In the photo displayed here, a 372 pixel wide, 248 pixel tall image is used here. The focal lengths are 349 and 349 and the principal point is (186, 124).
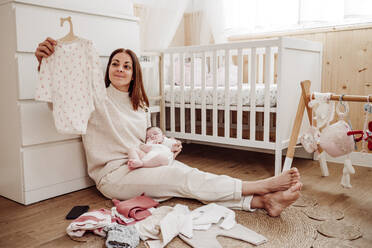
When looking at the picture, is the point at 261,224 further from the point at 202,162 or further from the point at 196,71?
the point at 196,71

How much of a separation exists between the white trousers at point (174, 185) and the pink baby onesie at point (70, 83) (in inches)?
12.2

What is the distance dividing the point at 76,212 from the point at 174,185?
480mm

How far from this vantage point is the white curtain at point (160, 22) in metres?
2.79

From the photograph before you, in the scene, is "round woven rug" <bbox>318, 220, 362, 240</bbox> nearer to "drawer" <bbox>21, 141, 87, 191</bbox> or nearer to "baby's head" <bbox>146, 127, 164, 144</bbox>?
"baby's head" <bbox>146, 127, 164, 144</bbox>

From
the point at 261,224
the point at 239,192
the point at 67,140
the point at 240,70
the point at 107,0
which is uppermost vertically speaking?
the point at 107,0

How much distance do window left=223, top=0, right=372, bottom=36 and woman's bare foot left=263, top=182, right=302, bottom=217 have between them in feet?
5.35

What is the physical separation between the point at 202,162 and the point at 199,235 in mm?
1341

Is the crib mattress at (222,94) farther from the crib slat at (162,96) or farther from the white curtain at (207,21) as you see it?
the white curtain at (207,21)

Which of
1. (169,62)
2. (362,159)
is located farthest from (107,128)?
(362,159)

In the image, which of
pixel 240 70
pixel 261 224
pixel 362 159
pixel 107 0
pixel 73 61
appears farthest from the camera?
pixel 362 159

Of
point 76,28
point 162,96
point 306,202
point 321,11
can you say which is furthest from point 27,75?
point 321,11

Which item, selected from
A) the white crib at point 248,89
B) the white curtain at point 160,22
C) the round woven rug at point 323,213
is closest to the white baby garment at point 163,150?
the white crib at point 248,89

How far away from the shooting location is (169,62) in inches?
112

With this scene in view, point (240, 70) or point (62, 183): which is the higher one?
point (240, 70)
